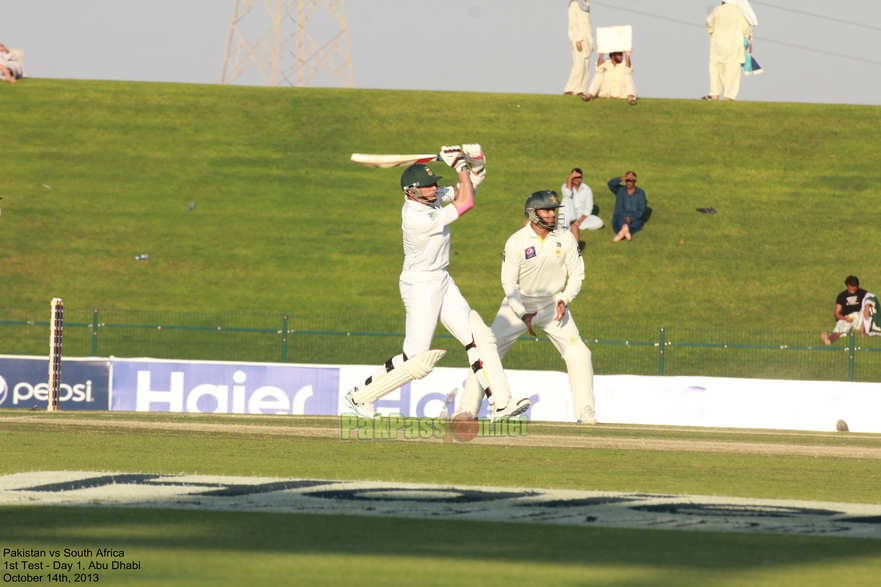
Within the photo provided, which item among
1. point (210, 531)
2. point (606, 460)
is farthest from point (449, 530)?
point (606, 460)

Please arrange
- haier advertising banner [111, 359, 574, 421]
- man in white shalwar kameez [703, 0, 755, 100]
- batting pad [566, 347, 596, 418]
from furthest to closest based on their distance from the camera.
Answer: man in white shalwar kameez [703, 0, 755, 100], haier advertising banner [111, 359, 574, 421], batting pad [566, 347, 596, 418]

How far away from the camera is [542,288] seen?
14.8 metres

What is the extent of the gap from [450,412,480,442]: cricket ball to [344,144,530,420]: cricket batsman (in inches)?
21.2

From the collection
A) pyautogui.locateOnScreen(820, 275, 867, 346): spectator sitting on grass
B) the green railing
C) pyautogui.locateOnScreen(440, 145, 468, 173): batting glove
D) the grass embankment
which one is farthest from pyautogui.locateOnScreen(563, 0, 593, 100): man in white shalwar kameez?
pyautogui.locateOnScreen(440, 145, 468, 173): batting glove

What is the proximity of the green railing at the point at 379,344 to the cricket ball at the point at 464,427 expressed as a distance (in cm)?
1030

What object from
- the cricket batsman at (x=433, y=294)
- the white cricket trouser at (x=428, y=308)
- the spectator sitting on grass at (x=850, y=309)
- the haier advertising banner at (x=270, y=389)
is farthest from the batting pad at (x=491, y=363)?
the spectator sitting on grass at (x=850, y=309)

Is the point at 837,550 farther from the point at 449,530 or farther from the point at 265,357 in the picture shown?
the point at 265,357

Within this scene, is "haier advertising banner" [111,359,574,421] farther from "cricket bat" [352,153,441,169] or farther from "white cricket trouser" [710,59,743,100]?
"white cricket trouser" [710,59,743,100]

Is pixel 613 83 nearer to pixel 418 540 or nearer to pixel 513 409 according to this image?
pixel 513 409

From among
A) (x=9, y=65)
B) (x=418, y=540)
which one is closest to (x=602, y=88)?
(x=9, y=65)

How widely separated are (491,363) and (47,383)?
12617 mm

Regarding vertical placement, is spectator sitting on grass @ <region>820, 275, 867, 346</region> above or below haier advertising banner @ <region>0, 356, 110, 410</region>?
above

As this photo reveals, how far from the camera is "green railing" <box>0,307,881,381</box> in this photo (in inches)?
977

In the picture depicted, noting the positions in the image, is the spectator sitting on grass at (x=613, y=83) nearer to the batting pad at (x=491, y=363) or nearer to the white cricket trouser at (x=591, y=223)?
the white cricket trouser at (x=591, y=223)
